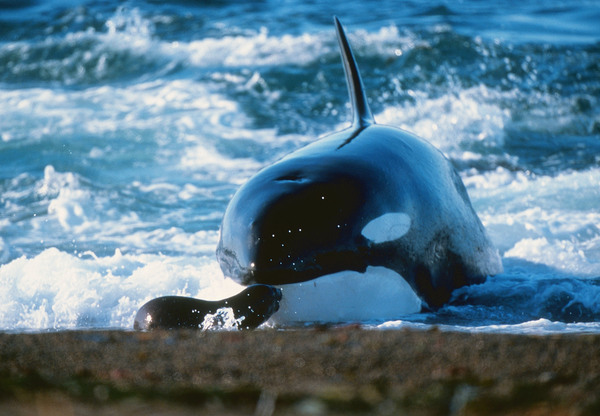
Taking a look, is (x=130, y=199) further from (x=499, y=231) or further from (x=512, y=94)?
(x=512, y=94)

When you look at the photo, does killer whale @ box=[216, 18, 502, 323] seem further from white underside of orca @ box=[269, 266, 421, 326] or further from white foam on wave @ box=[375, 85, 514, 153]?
white foam on wave @ box=[375, 85, 514, 153]

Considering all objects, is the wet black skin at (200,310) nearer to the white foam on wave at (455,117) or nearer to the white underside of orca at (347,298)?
the white underside of orca at (347,298)

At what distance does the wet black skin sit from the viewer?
4.54 meters

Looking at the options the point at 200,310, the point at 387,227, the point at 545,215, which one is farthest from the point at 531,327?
the point at 545,215

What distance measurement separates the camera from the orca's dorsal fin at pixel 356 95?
6727 millimetres

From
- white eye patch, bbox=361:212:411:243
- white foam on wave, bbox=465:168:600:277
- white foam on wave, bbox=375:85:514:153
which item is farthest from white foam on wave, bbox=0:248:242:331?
white foam on wave, bbox=375:85:514:153

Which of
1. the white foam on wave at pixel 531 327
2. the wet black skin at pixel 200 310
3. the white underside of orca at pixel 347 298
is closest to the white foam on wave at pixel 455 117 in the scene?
the white foam on wave at pixel 531 327

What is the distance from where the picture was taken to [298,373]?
3.18m

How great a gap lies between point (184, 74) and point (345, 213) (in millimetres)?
13183

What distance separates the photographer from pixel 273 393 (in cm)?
279

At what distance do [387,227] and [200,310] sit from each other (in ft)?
3.87

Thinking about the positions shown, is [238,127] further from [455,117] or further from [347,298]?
[347,298]

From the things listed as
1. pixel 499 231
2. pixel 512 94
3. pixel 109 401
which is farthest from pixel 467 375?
pixel 512 94

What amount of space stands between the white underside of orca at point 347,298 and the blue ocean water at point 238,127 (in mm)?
111
